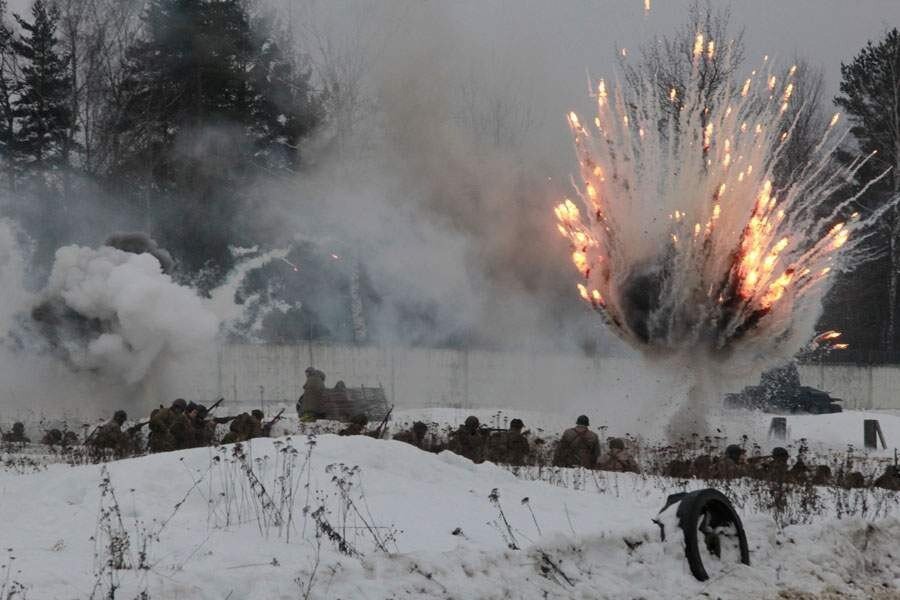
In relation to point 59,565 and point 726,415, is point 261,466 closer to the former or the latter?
point 59,565

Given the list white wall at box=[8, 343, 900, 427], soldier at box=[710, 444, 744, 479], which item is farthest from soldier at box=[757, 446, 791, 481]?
white wall at box=[8, 343, 900, 427]

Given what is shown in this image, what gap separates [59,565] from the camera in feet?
24.9

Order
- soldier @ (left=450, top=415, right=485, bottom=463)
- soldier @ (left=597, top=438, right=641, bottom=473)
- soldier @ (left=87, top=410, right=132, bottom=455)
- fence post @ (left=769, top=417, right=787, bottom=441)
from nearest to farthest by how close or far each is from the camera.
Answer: soldier @ (left=597, top=438, right=641, bottom=473), soldier @ (left=450, top=415, right=485, bottom=463), soldier @ (left=87, top=410, right=132, bottom=455), fence post @ (left=769, top=417, right=787, bottom=441)

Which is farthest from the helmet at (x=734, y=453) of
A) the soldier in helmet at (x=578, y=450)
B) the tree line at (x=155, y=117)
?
the tree line at (x=155, y=117)

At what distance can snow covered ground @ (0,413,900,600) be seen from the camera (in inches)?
292

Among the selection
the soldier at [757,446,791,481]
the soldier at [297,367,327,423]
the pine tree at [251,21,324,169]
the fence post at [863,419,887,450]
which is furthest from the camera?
the pine tree at [251,21,324,169]

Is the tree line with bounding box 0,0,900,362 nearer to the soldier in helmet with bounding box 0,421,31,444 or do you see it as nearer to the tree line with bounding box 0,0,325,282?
the tree line with bounding box 0,0,325,282

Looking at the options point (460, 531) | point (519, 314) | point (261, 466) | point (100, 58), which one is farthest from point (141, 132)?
point (460, 531)

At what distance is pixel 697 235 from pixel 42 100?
24.8 m

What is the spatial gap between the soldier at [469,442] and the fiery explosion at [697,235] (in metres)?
7.27

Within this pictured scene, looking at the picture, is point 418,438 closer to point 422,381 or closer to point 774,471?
point 774,471

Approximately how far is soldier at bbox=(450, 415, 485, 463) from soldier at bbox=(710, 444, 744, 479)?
4176 millimetres

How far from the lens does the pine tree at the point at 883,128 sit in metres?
43.4

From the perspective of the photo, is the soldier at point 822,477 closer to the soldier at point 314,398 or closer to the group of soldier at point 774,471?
the group of soldier at point 774,471
